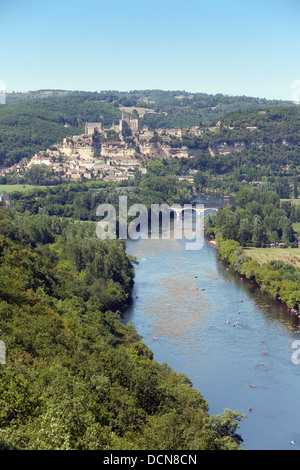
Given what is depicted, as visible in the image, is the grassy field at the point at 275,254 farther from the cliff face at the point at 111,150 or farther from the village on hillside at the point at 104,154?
the cliff face at the point at 111,150

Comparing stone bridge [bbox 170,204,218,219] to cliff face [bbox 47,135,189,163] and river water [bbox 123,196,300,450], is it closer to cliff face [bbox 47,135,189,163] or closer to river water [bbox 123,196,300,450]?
river water [bbox 123,196,300,450]

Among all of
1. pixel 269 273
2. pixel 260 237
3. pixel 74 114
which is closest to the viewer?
pixel 269 273

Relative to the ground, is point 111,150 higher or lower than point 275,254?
higher

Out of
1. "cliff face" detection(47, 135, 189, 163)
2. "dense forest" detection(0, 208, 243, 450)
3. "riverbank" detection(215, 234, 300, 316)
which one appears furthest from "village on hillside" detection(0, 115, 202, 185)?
"dense forest" detection(0, 208, 243, 450)

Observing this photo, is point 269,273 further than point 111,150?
No

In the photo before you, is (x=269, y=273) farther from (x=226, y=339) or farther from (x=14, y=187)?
(x=14, y=187)

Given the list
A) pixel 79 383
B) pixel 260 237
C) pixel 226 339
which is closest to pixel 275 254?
pixel 260 237

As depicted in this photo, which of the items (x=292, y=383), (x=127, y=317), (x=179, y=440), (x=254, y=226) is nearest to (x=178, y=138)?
(x=254, y=226)
